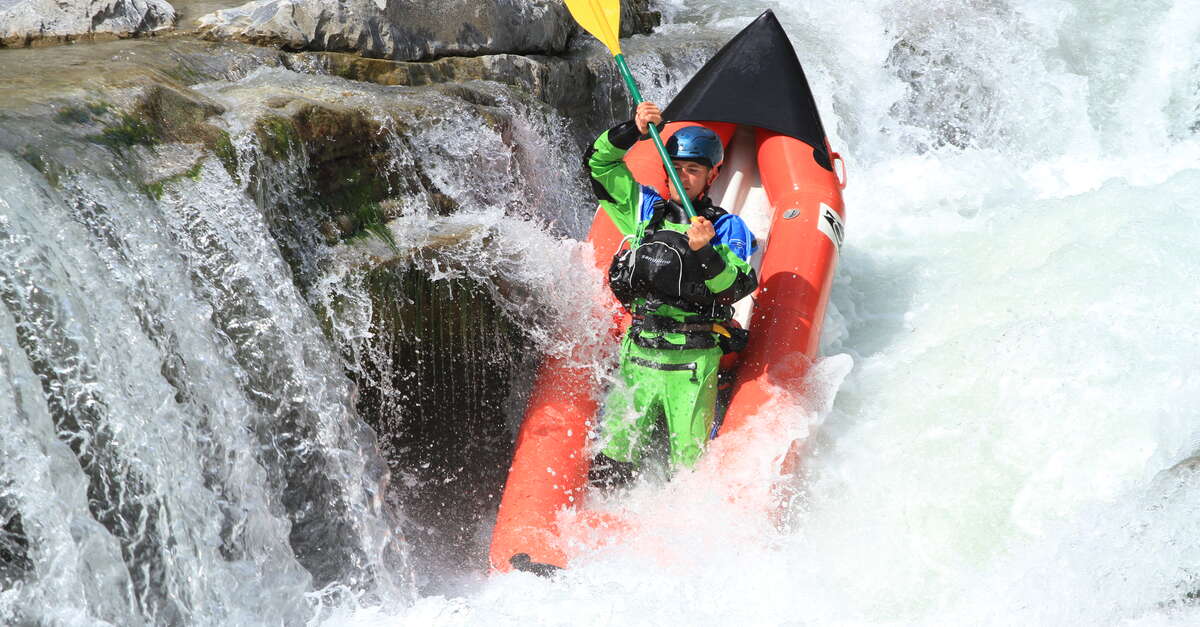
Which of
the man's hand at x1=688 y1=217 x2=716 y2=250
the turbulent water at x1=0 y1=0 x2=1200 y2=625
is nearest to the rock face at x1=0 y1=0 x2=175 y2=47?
the turbulent water at x1=0 y1=0 x2=1200 y2=625

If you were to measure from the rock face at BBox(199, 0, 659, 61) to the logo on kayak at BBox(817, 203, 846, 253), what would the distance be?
2194 millimetres

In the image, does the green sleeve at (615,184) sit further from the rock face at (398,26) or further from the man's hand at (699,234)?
the rock face at (398,26)

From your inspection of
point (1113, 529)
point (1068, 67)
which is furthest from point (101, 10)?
point (1068, 67)

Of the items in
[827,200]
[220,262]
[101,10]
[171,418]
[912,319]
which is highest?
[101,10]

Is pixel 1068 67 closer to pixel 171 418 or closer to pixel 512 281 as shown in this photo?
pixel 512 281

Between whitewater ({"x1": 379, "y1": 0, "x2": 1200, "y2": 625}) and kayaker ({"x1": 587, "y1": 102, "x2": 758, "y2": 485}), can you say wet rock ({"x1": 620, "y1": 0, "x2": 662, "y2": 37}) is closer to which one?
whitewater ({"x1": 379, "y1": 0, "x2": 1200, "y2": 625})

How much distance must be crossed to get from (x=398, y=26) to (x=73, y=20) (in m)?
1.47

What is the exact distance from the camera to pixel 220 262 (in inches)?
127

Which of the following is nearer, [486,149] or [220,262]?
[220,262]

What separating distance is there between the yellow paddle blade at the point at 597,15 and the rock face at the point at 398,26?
1.06 metres

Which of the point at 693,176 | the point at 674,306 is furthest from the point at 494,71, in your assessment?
the point at 674,306

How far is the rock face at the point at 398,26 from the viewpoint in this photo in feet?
15.9

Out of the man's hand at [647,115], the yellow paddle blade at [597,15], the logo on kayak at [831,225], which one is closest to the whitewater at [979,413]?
the logo on kayak at [831,225]

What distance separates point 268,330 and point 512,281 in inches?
39.1
